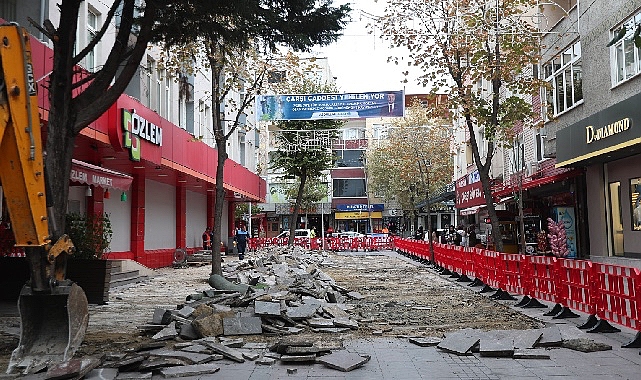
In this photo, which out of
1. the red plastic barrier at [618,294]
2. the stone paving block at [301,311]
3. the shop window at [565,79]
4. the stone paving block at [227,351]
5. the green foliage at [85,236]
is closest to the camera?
the stone paving block at [227,351]

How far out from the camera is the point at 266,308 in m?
9.88

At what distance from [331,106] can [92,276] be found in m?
13.0

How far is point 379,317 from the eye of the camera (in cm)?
1100

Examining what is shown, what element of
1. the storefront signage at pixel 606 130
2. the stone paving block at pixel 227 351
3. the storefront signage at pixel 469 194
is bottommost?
the stone paving block at pixel 227 351

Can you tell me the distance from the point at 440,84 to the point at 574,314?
8.19 metres

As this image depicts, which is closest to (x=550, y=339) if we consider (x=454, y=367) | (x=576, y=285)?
(x=454, y=367)

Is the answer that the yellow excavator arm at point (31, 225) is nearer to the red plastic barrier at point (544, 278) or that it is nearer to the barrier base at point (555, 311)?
the barrier base at point (555, 311)

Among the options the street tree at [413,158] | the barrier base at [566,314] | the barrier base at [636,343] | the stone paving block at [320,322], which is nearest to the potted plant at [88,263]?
the stone paving block at [320,322]

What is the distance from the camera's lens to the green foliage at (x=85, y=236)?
42.6ft

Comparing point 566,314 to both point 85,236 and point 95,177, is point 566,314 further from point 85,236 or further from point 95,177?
point 95,177

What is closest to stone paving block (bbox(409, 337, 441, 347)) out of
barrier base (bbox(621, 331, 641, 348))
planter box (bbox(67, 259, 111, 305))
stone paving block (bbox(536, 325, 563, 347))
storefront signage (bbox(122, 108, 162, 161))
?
stone paving block (bbox(536, 325, 563, 347))

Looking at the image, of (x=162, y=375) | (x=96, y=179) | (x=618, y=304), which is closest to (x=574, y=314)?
(x=618, y=304)

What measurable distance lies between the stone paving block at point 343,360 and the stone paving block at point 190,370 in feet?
4.01

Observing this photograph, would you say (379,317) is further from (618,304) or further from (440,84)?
(440,84)
